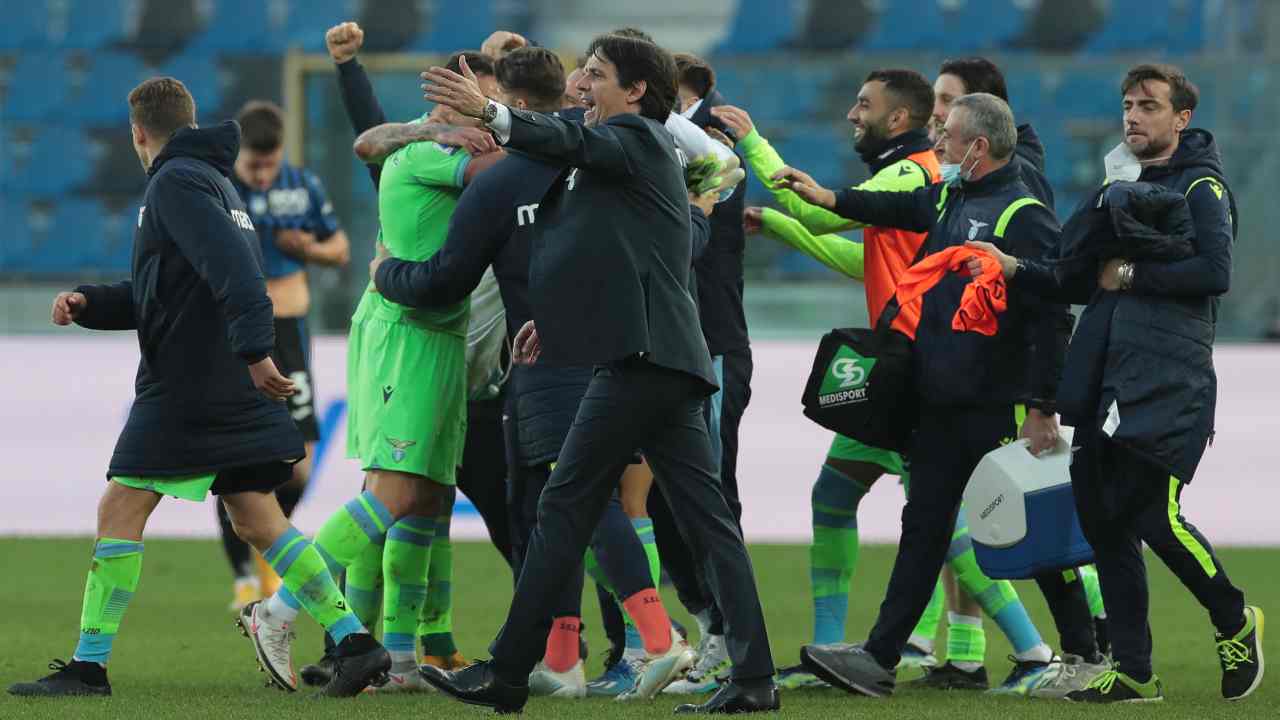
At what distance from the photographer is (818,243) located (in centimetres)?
662

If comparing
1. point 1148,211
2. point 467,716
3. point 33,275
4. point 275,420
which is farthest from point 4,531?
point 1148,211

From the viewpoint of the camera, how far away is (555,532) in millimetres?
4809

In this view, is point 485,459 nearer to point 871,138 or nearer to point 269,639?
point 269,639

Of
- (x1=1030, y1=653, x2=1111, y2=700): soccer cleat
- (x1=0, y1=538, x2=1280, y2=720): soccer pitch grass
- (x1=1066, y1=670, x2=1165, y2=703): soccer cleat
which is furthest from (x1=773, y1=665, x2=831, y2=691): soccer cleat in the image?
(x1=1066, y1=670, x2=1165, y2=703): soccer cleat

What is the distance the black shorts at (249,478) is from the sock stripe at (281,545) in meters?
0.15

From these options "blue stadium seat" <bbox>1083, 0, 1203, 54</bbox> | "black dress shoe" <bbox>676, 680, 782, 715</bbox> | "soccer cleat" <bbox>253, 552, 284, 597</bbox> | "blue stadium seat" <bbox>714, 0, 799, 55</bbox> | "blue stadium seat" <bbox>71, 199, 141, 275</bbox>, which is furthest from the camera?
"blue stadium seat" <bbox>714, 0, 799, 55</bbox>

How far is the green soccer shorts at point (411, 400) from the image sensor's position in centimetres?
567

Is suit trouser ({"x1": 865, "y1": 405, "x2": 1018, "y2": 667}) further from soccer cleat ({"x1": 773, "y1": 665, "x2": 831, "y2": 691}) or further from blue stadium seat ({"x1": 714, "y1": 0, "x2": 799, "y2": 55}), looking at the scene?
blue stadium seat ({"x1": 714, "y1": 0, "x2": 799, "y2": 55})

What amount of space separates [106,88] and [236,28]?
4.24 ft

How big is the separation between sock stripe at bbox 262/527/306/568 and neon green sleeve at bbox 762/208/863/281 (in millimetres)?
1934

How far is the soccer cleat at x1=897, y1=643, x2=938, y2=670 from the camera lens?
22.1 ft

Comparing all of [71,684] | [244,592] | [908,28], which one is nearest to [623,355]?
[71,684]

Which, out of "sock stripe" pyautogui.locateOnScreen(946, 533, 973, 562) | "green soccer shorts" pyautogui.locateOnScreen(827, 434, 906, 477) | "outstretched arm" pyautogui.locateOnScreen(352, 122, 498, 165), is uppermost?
"outstretched arm" pyautogui.locateOnScreen(352, 122, 498, 165)

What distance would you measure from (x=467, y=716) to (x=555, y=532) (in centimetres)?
57
